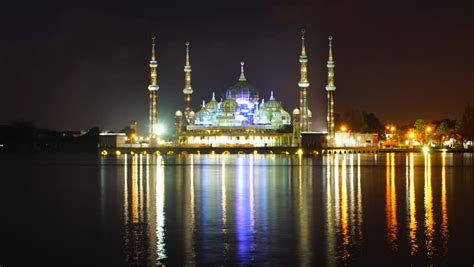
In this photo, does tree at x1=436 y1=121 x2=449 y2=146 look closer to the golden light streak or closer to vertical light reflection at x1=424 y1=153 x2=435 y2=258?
vertical light reflection at x1=424 y1=153 x2=435 y2=258

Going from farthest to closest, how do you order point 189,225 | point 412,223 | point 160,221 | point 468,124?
point 468,124 < point 160,221 < point 412,223 < point 189,225

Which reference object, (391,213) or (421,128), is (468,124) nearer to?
(421,128)

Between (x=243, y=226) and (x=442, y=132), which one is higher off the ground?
(x=442, y=132)

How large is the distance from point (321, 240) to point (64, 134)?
138489 mm

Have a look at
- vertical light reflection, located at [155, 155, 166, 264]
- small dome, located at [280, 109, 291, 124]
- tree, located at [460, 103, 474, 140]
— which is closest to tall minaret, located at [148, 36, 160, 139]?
small dome, located at [280, 109, 291, 124]

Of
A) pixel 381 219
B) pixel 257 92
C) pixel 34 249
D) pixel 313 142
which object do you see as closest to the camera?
pixel 34 249

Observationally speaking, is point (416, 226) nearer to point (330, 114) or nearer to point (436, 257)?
point (436, 257)

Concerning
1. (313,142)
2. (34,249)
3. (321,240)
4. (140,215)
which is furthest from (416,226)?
(313,142)

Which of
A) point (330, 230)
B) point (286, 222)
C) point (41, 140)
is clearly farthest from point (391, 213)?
point (41, 140)

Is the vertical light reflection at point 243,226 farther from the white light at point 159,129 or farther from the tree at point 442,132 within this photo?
the tree at point 442,132

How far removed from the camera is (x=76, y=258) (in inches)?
757

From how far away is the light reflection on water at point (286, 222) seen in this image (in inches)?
764

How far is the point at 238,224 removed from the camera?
24516 mm

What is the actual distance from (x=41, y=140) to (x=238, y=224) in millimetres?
126764
